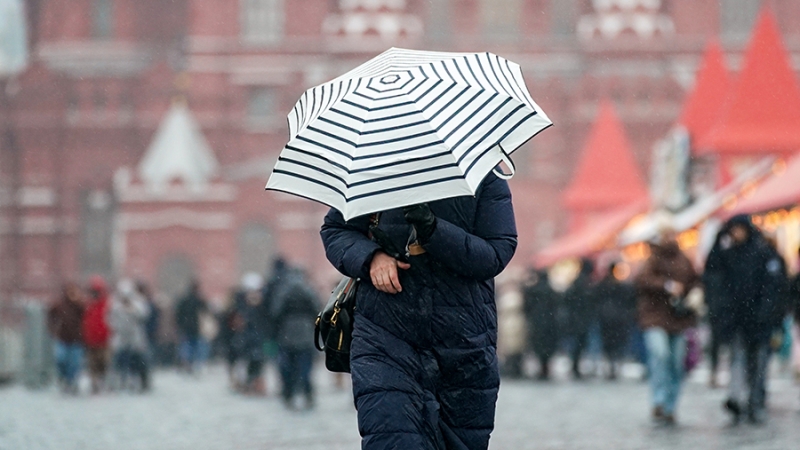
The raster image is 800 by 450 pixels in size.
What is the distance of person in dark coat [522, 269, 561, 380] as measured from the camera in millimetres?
18281

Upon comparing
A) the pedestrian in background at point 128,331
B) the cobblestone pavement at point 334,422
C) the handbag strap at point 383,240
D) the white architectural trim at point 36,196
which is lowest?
the cobblestone pavement at point 334,422

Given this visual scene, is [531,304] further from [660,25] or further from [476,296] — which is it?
[660,25]

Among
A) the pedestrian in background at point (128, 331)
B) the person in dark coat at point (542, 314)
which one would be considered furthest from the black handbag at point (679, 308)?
the pedestrian in background at point (128, 331)

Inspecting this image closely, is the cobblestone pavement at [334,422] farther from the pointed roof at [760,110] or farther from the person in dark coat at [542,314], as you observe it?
the pointed roof at [760,110]

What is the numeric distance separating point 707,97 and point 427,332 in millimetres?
30843

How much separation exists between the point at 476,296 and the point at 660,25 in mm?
47847

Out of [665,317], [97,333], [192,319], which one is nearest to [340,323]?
[665,317]

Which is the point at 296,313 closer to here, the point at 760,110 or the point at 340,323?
the point at 340,323

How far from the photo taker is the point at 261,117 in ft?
169

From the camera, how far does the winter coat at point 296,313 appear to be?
44.9ft

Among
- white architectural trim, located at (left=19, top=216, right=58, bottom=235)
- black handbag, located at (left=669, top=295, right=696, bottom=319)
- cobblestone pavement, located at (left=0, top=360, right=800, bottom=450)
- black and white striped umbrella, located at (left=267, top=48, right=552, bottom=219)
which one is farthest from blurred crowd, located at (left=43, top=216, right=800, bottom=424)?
white architectural trim, located at (left=19, top=216, right=58, bottom=235)

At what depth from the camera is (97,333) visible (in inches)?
694

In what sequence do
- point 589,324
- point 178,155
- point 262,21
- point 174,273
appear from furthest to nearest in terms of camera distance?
point 262,21
point 178,155
point 174,273
point 589,324

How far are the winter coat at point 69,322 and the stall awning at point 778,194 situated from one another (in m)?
8.16
